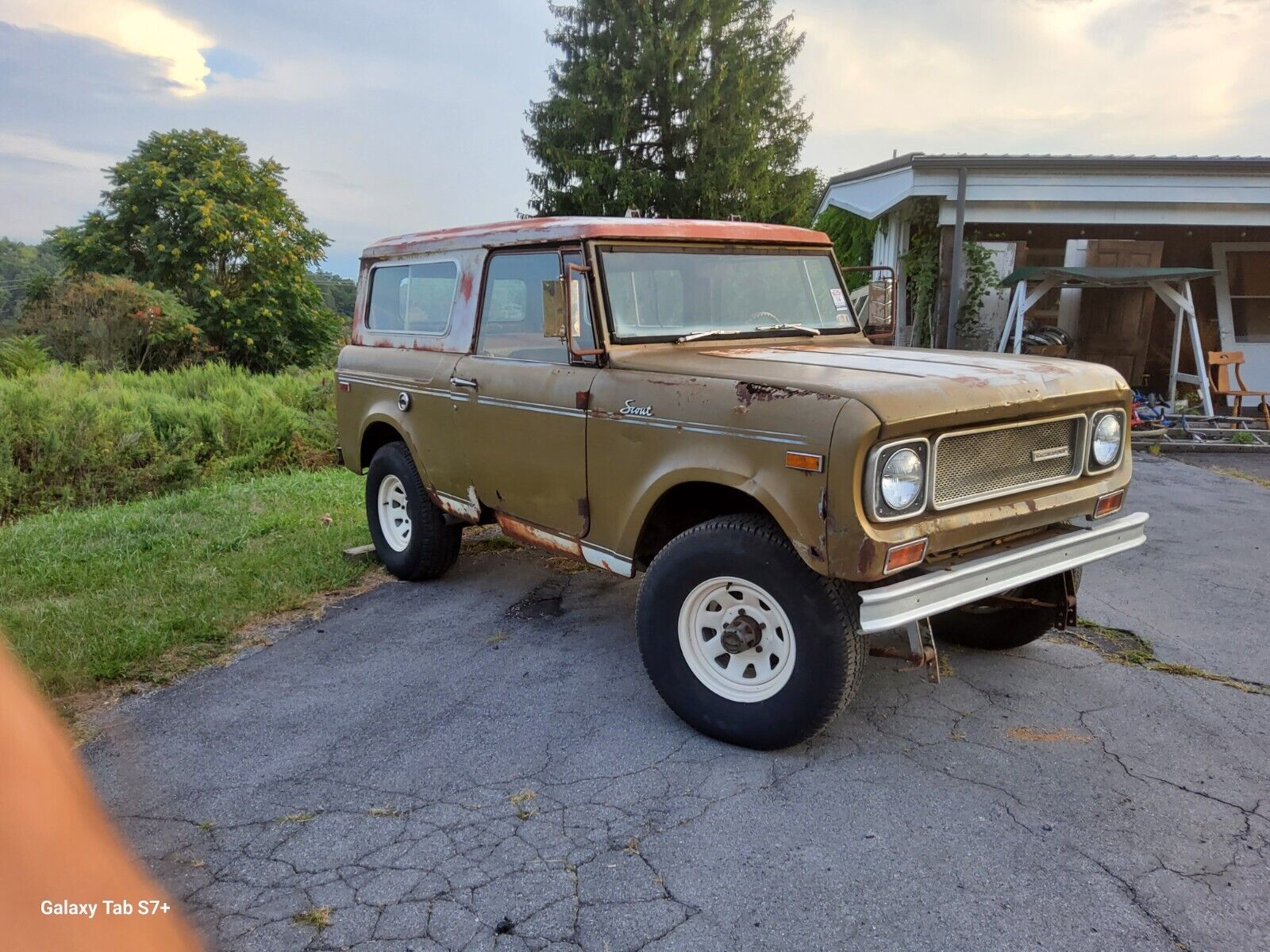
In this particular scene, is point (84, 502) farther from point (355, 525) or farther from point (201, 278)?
point (201, 278)

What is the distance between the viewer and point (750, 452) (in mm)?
3188

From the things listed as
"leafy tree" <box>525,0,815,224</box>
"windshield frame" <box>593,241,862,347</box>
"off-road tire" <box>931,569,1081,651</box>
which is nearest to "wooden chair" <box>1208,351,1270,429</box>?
"windshield frame" <box>593,241,862,347</box>

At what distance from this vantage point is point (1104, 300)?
12.9 metres

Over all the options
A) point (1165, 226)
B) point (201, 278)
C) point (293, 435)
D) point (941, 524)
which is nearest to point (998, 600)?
point (941, 524)

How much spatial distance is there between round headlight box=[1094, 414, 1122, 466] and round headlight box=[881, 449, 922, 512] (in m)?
1.16

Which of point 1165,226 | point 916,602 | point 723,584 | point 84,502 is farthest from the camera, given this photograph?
point 1165,226

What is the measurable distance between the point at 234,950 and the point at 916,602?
2324 millimetres

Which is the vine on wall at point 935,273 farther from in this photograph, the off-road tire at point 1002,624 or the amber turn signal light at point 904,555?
the amber turn signal light at point 904,555

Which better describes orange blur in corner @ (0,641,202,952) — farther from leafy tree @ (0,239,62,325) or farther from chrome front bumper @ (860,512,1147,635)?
leafy tree @ (0,239,62,325)

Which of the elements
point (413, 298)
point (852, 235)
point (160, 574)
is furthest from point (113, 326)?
point (852, 235)

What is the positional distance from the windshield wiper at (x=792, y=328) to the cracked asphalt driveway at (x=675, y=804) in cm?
176

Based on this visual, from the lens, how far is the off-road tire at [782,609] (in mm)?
3107

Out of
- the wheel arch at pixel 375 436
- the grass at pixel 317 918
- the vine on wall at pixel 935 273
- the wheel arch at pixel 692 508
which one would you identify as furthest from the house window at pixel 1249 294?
the grass at pixel 317 918

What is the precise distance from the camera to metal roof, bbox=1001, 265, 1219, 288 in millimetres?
10586
